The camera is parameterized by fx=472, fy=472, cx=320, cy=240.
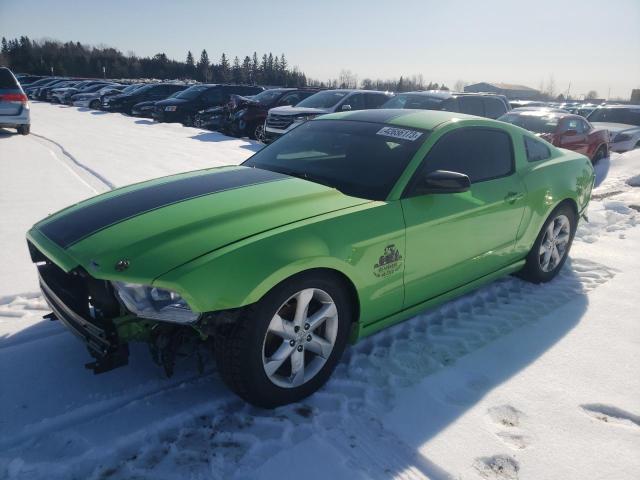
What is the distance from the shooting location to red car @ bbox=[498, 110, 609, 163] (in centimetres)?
987

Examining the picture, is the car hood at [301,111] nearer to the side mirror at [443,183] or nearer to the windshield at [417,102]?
the windshield at [417,102]

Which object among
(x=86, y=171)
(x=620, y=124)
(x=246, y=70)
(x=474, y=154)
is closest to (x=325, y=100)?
(x=86, y=171)

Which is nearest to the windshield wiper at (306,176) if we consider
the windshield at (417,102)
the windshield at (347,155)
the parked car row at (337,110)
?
the windshield at (347,155)

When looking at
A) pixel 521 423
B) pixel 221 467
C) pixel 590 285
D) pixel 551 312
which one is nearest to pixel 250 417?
pixel 221 467

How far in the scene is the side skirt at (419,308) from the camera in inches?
112

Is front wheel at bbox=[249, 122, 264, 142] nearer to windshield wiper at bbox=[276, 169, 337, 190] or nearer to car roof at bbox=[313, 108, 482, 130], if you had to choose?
car roof at bbox=[313, 108, 482, 130]

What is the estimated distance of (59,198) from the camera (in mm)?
6090

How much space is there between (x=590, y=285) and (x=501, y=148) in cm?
164

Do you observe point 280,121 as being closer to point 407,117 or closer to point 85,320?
point 407,117

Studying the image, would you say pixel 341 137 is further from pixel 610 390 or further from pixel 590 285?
pixel 590 285

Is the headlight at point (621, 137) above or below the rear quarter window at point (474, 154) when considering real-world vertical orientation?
below

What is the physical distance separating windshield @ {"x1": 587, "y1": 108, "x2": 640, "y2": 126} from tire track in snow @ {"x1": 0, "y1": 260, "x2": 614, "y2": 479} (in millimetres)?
14049

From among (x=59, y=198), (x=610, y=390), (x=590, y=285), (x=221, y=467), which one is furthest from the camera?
(x=59, y=198)

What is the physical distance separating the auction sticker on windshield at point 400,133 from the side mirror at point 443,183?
403 millimetres
